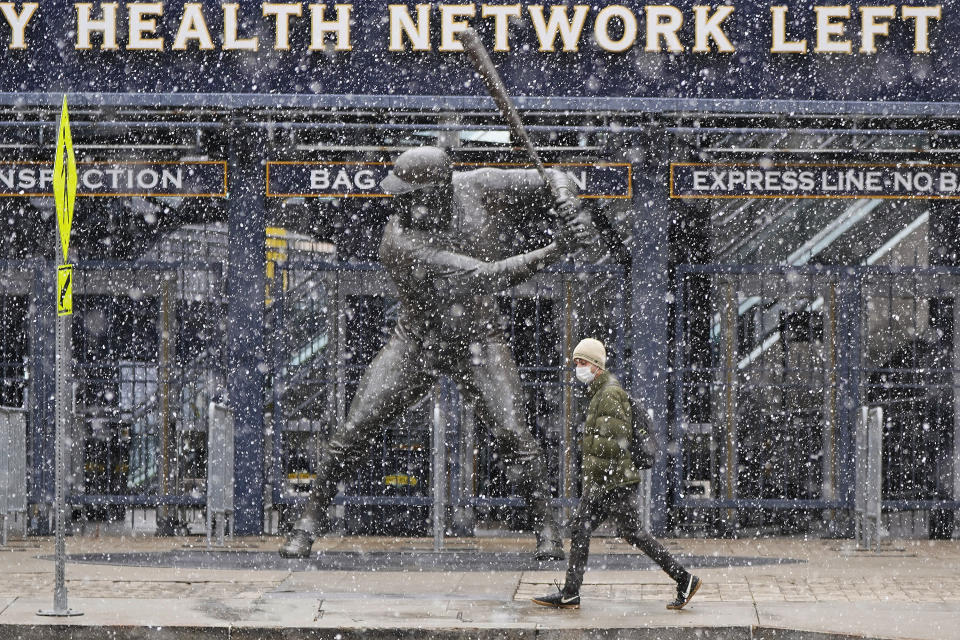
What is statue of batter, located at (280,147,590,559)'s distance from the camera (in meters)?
9.84

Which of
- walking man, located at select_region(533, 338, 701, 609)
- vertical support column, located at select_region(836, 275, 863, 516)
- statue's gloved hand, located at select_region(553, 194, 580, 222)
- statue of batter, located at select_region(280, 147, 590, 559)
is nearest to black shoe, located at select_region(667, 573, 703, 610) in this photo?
walking man, located at select_region(533, 338, 701, 609)

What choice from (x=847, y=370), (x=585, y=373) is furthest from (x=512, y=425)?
(x=847, y=370)

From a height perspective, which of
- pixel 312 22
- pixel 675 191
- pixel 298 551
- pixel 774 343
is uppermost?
pixel 312 22

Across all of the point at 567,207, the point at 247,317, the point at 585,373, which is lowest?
the point at 585,373

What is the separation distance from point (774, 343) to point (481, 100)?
3208 mm

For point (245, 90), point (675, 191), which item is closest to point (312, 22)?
point (245, 90)

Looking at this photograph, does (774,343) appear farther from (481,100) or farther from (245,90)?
(245,90)

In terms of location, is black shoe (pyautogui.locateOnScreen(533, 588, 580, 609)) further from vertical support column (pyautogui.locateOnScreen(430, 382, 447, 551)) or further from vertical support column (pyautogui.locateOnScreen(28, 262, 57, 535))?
vertical support column (pyautogui.locateOnScreen(28, 262, 57, 535))

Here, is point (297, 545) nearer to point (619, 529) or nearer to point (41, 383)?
point (619, 529)

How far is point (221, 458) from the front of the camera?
39.5ft

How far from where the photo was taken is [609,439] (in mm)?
8383

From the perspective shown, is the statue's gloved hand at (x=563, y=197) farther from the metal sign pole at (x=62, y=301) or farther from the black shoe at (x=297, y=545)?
the metal sign pole at (x=62, y=301)

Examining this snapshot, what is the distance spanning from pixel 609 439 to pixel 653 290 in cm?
466

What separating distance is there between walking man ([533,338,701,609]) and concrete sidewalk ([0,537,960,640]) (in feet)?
0.49
